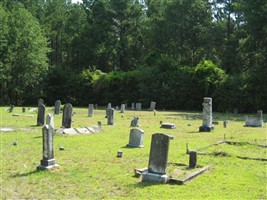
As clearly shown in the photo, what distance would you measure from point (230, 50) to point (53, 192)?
1610 inches

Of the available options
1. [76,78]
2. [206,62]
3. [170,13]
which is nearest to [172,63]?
[206,62]

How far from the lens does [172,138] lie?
1725 cm

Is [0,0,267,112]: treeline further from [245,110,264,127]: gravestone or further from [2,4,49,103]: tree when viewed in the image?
[245,110,264,127]: gravestone

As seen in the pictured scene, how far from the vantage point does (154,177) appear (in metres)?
9.65

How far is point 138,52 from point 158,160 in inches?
2017

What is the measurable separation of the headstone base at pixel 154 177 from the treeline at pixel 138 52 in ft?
98.3

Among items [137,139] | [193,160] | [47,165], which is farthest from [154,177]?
[137,139]

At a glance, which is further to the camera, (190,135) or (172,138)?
(190,135)

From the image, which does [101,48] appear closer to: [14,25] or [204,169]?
[14,25]

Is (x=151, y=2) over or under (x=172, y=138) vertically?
over

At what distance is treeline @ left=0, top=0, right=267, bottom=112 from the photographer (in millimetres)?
39344

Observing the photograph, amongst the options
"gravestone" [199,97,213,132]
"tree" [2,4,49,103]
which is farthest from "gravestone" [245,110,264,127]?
"tree" [2,4,49,103]

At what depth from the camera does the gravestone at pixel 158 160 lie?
381 inches

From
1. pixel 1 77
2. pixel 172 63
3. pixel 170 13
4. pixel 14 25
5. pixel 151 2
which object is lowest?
pixel 1 77
